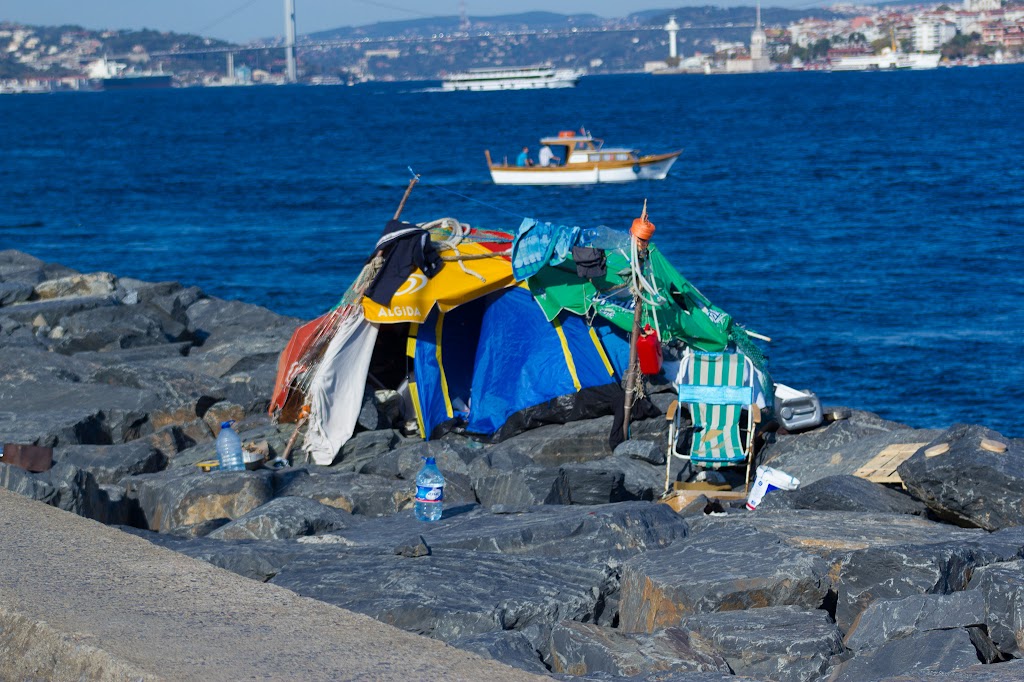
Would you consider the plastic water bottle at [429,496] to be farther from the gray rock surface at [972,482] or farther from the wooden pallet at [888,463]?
the wooden pallet at [888,463]

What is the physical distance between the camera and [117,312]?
1409cm

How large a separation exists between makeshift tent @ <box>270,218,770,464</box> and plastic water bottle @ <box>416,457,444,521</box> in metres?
3.29

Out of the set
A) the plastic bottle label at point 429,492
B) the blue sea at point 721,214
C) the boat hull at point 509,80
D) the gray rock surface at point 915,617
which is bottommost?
the blue sea at point 721,214

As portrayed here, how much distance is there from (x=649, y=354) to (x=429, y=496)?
4.04 m

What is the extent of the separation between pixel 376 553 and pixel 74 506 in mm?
2169

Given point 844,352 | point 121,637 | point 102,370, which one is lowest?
point 844,352

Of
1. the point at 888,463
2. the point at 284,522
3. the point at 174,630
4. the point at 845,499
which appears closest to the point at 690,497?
the point at 888,463

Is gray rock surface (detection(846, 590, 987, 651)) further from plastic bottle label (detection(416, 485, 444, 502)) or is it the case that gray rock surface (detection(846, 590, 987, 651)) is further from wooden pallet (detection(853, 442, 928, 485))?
wooden pallet (detection(853, 442, 928, 485))

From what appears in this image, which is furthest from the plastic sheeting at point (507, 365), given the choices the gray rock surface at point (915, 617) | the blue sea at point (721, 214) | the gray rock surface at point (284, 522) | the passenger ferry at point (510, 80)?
the passenger ferry at point (510, 80)

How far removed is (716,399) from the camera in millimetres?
9438

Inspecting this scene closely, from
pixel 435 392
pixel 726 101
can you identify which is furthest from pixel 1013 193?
pixel 726 101

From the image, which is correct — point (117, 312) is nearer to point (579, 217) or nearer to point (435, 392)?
point (435, 392)

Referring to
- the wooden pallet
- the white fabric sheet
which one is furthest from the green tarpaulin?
the wooden pallet

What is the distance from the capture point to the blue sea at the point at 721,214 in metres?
17.6
